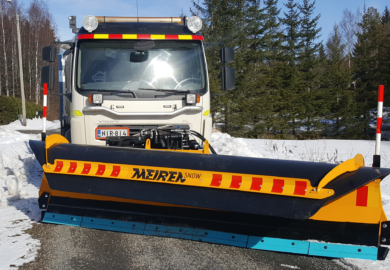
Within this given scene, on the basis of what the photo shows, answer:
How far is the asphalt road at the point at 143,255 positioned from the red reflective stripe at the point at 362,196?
0.51 meters

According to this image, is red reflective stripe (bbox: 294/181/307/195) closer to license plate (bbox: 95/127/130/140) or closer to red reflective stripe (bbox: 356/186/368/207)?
red reflective stripe (bbox: 356/186/368/207)

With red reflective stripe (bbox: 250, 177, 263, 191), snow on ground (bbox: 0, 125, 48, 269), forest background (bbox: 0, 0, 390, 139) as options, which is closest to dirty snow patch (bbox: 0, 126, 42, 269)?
snow on ground (bbox: 0, 125, 48, 269)

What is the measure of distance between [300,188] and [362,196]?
20.5 inches

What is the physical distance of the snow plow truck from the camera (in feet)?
8.93

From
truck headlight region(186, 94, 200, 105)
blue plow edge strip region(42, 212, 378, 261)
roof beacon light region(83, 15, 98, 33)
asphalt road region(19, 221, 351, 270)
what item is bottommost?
asphalt road region(19, 221, 351, 270)

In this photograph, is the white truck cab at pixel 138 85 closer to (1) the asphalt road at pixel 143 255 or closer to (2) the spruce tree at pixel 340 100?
(1) the asphalt road at pixel 143 255

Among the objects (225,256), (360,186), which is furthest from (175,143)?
(360,186)

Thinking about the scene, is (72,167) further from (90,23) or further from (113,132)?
(90,23)

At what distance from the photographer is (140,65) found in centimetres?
487

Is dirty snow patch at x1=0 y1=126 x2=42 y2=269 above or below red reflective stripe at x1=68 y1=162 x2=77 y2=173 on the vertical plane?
below

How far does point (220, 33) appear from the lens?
21703mm

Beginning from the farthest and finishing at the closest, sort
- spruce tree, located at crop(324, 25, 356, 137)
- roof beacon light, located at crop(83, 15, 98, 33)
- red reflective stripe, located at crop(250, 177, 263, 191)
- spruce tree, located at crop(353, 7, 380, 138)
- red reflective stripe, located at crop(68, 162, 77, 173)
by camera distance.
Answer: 1. spruce tree, located at crop(353, 7, 380, 138)
2. spruce tree, located at crop(324, 25, 356, 137)
3. roof beacon light, located at crop(83, 15, 98, 33)
4. red reflective stripe, located at crop(68, 162, 77, 173)
5. red reflective stripe, located at crop(250, 177, 263, 191)

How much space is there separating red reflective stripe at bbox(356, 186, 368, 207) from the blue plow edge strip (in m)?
0.34

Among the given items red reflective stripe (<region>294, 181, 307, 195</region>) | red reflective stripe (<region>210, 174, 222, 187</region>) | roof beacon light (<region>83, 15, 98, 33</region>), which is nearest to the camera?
red reflective stripe (<region>294, 181, 307, 195</region>)
